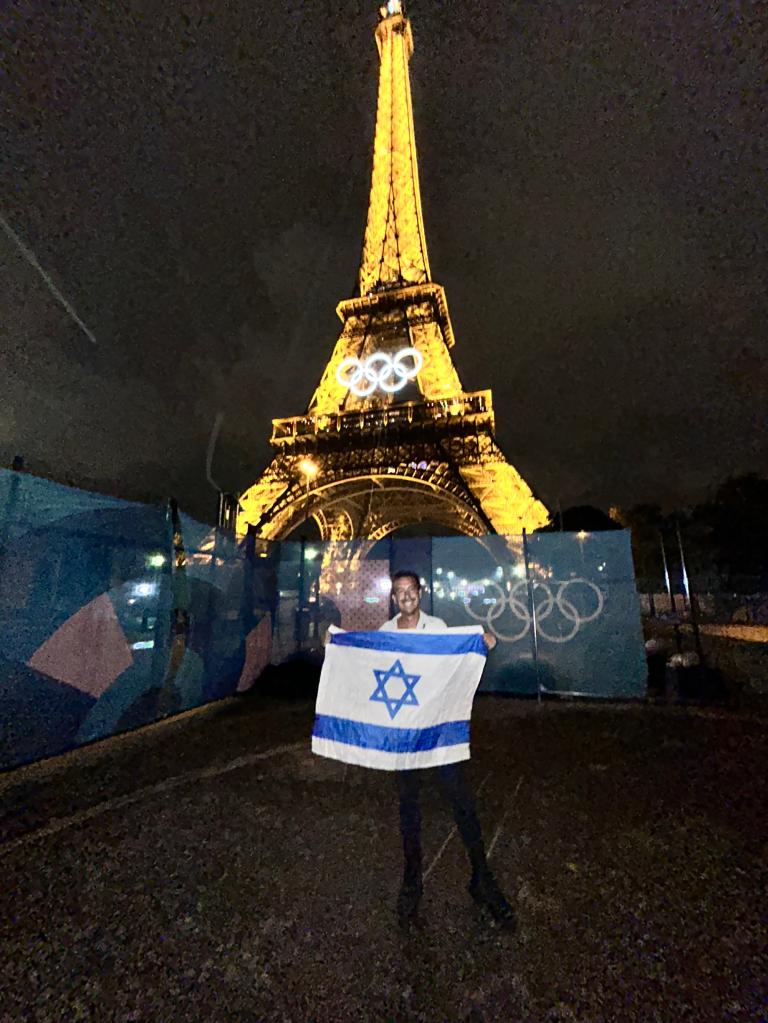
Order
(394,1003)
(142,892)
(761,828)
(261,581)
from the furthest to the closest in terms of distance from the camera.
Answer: (261,581)
(761,828)
(142,892)
(394,1003)

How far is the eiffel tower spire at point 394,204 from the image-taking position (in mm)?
38375

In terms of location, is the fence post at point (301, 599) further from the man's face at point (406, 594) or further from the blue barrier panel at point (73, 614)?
the man's face at point (406, 594)

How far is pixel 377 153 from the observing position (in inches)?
1640

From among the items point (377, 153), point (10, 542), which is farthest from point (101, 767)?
point (377, 153)

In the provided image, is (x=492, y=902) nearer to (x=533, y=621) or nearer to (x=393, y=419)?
(x=533, y=621)

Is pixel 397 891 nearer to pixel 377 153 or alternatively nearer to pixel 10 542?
pixel 10 542

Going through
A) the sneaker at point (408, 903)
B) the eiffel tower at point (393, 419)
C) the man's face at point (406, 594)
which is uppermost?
the eiffel tower at point (393, 419)

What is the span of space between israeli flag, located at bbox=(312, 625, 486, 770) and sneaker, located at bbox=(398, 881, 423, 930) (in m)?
0.67

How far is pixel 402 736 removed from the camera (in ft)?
10.5

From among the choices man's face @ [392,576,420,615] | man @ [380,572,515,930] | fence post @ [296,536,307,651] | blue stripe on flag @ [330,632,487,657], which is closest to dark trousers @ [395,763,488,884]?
man @ [380,572,515,930]

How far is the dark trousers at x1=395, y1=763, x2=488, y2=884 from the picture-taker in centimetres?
294

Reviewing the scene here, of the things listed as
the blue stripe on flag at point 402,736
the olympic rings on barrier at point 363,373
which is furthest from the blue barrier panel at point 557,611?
the olympic rings on barrier at point 363,373

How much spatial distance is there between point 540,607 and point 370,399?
1036 inches

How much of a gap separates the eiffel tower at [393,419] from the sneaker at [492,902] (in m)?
18.6
